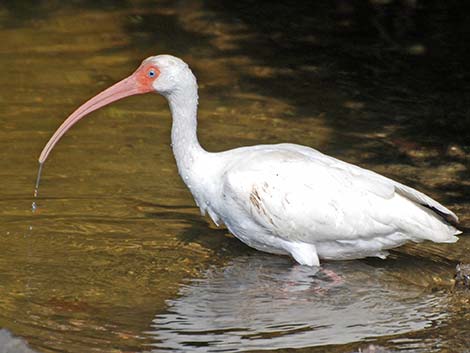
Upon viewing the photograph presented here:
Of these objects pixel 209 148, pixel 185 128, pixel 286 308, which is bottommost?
pixel 286 308

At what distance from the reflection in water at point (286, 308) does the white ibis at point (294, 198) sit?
0.19m

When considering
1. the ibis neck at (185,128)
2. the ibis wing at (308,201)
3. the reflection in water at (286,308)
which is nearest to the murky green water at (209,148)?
the reflection in water at (286,308)

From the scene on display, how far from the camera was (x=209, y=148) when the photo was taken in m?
11.4

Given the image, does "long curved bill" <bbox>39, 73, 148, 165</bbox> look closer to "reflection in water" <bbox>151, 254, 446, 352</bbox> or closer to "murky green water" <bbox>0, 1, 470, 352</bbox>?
"murky green water" <bbox>0, 1, 470, 352</bbox>

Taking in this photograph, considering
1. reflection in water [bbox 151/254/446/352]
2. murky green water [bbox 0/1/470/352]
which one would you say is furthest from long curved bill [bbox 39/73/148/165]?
reflection in water [bbox 151/254/446/352]

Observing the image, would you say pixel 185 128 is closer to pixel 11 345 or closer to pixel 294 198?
pixel 294 198

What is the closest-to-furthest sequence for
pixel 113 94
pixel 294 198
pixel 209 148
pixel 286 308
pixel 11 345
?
pixel 11 345
pixel 286 308
pixel 294 198
pixel 113 94
pixel 209 148

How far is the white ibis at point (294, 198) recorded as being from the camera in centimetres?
880

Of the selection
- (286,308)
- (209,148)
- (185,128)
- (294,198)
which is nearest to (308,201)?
(294,198)

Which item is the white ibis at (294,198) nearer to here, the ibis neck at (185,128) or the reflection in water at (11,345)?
the ibis neck at (185,128)

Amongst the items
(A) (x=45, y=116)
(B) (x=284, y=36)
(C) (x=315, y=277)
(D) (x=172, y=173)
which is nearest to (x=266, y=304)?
(C) (x=315, y=277)

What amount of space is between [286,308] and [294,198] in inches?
35.8

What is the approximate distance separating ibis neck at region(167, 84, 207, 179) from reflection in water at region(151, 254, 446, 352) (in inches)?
33.9

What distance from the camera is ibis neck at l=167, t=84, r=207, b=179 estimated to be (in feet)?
30.1
